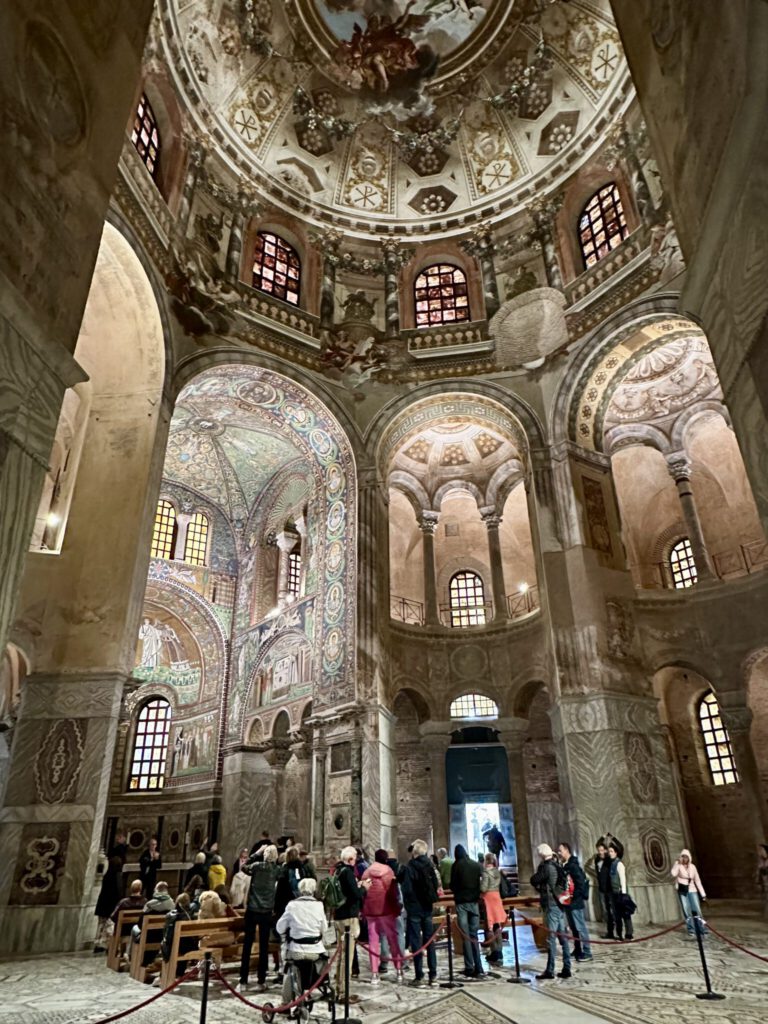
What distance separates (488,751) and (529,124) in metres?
17.8

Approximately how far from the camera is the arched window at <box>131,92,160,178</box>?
46.4 feet

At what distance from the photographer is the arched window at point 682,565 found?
62.3 ft

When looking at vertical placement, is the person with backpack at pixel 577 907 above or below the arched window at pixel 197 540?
below

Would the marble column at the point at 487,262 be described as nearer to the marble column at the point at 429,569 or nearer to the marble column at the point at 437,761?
the marble column at the point at 429,569

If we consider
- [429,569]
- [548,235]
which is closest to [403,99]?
[548,235]

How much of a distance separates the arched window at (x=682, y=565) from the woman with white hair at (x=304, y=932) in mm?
15657

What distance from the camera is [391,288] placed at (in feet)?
60.5

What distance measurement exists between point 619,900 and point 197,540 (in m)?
15.3

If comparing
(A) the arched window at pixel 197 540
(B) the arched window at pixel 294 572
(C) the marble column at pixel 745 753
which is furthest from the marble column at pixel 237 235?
(C) the marble column at pixel 745 753

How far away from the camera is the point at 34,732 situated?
10.3 metres

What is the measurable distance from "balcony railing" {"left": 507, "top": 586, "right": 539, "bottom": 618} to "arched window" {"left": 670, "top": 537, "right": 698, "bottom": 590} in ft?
12.9

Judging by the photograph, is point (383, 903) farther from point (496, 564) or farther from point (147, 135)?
point (147, 135)

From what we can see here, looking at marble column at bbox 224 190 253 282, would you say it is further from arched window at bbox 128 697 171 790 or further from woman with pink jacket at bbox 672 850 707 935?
woman with pink jacket at bbox 672 850 707 935

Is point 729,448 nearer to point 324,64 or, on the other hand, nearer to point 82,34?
point 324,64
